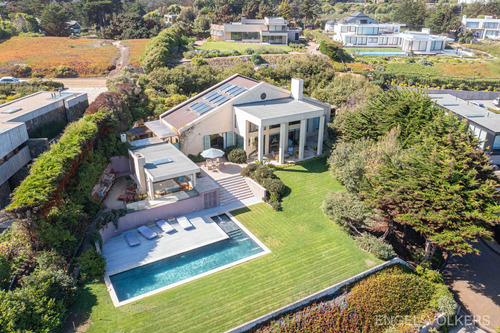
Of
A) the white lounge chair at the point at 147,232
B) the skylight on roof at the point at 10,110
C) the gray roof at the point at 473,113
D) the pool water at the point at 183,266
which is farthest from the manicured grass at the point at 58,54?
the gray roof at the point at 473,113

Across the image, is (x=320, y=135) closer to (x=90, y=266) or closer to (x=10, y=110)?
(x=90, y=266)

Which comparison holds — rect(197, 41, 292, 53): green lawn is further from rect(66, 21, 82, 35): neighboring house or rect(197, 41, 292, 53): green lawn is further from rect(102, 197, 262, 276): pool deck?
rect(102, 197, 262, 276): pool deck

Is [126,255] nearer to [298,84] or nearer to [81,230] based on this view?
[81,230]

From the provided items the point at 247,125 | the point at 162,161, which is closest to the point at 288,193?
the point at 247,125

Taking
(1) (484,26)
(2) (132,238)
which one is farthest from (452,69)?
(2) (132,238)

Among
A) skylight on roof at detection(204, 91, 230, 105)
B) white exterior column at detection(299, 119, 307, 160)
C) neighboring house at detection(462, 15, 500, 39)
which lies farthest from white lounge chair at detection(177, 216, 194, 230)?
neighboring house at detection(462, 15, 500, 39)

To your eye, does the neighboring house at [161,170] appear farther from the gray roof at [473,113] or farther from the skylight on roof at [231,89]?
the gray roof at [473,113]
